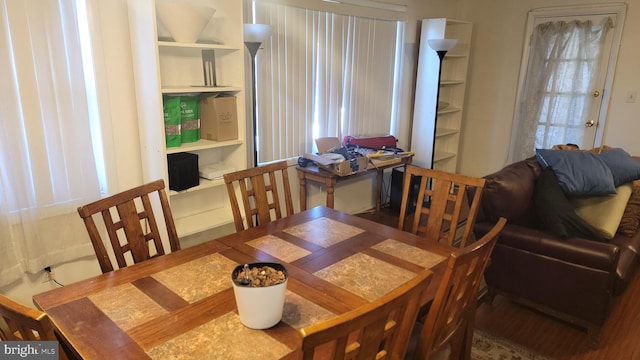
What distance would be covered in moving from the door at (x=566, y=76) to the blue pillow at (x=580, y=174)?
1.78m

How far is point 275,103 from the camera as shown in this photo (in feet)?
11.0

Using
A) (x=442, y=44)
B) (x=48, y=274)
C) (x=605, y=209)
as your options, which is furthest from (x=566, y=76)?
(x=48, y=274)

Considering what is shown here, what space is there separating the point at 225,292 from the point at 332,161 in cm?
202

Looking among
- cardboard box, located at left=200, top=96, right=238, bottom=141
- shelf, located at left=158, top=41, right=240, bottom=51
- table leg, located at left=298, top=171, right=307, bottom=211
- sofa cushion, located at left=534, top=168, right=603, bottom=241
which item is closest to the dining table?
cardboard box, located at left=200, top=96, right=238, bottom=141

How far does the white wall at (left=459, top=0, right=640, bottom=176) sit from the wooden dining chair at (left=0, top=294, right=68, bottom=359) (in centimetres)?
474

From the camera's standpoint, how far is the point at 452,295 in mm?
1276

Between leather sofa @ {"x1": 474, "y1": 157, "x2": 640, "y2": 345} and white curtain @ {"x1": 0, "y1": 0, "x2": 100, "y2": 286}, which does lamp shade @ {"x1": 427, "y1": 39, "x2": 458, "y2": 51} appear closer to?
leather sofa @ {"x1": 474, "y1": 157, "x2": 640, "y2": 345}

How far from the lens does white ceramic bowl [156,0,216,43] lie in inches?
89.9

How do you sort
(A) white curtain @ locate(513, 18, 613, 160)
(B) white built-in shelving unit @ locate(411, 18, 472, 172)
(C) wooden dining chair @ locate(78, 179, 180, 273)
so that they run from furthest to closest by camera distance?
(B) white built-in shelving unit @ locate(411, 18, 472, 172) < (A) white curtain @ locate(513, 18, 613, 160) < (C) wooden dining chair @ locate(78, 179, 180, 273)

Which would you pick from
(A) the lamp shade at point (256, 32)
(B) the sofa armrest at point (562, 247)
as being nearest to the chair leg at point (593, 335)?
(B) the sofa armrest at point (562, 247)

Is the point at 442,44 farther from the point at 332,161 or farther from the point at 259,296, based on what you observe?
the point at 259,296

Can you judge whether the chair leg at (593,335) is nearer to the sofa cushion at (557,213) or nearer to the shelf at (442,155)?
the sofa cushion at (557,213)

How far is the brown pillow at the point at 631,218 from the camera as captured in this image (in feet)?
8.81

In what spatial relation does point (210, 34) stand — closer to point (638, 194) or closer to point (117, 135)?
point (117, 135)
